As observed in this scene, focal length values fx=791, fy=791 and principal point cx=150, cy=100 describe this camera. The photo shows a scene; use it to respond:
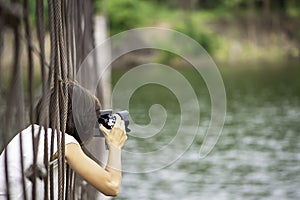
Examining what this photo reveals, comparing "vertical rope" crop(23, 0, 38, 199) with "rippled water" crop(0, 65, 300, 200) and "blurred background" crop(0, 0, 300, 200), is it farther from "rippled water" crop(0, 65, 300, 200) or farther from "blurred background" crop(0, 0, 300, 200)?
"rippled water" crop(0, 65, 300, 200)

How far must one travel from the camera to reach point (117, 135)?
3.17m

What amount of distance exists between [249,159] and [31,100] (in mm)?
8930

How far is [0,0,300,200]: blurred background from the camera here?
9.41 m

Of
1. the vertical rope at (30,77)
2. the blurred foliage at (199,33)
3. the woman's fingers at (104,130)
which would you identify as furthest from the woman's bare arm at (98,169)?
the blurred foliage at (199,33)

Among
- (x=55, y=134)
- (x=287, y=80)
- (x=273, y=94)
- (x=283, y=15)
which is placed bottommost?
(x=55, y=134)

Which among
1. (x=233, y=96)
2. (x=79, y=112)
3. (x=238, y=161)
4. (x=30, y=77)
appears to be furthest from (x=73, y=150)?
(x=233, y=96)

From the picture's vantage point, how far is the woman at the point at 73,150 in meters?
2.93

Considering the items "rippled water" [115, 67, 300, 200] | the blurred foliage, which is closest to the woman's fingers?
"rippled water" [115, 67, 300, 200]

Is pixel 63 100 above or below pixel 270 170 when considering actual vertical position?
below

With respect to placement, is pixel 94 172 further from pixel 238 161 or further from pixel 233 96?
pixel 233 96

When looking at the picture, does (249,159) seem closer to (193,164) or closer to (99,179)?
(193,164)

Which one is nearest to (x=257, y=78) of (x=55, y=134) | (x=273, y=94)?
(x=273, y=94)

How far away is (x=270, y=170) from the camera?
1026cm

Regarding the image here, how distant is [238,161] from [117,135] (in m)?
8.10
